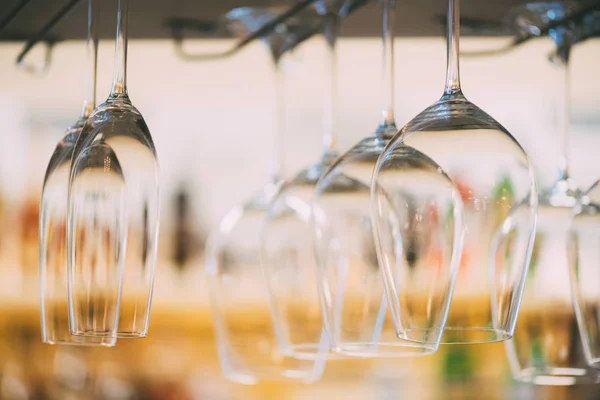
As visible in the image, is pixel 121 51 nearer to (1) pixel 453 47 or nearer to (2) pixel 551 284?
(1) pixel 453 47

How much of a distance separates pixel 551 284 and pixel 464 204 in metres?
0.26

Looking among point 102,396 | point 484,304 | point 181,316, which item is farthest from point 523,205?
point 102,396

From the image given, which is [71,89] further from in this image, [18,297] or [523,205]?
[523,205]

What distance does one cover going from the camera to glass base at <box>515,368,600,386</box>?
62 cm

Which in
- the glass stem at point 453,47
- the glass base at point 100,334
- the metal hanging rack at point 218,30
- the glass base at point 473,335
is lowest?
the glass base at point 473,335

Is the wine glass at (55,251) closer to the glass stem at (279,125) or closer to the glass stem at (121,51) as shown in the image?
the glass stem at (121,51)

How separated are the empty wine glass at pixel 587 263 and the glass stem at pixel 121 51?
283 mm

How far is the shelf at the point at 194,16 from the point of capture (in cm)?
60

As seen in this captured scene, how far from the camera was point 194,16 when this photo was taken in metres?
0.63

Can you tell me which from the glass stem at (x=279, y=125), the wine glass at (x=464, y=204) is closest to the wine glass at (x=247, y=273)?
the glass stem at (x=279, y=125)

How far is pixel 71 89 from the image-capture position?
76.4 inches

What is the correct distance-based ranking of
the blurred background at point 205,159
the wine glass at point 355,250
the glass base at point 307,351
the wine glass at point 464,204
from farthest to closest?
the blurred background at point 205,159 < the glass base at point 307,351 < the wine glass at point 355,250 < the wine glass at point 464,204

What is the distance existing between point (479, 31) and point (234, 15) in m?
0.17

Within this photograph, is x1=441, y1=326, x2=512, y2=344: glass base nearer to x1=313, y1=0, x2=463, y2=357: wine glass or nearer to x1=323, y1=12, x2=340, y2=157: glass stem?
x1=313, y1=0, x2=463, y2=357: wine glass
